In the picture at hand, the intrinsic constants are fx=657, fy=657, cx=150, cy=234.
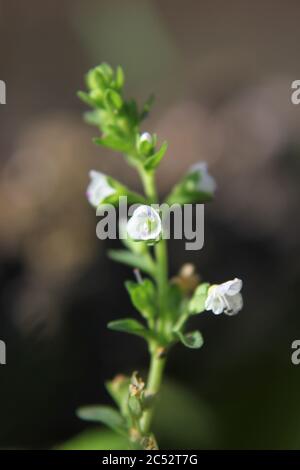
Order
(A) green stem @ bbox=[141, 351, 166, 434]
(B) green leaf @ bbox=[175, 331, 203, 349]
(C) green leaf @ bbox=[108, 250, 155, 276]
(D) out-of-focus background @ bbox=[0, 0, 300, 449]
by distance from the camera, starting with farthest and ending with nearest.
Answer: (D) out-of-focus background @ bbox=[0, 0, 300, 449]
(C) green leaf @ bbox=[108, 250, 155, 276]
(A) green stem @ bbox=[141, 351, 166, 434]
(B) green leaf @ bbox=[175, 331, 203, 349]

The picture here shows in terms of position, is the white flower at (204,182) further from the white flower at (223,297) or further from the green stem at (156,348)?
the white flower at (223,297)

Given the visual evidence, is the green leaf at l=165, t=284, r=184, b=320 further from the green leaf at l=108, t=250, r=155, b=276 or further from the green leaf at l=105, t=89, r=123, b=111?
the green leaf at l=105, t=89, r=123, b=111

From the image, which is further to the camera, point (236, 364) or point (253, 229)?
point (253, 229)

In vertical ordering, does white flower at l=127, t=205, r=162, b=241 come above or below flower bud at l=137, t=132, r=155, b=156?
below

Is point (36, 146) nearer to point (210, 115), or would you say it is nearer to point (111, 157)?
point (111, 157)

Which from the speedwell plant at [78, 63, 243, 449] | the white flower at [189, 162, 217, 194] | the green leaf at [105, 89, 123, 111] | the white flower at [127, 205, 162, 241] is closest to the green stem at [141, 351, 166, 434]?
the speedwell plant at [78, 63, 243, 449]

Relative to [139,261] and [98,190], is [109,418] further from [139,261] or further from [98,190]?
[98,190]

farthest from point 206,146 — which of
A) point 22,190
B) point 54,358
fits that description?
point 54,358
